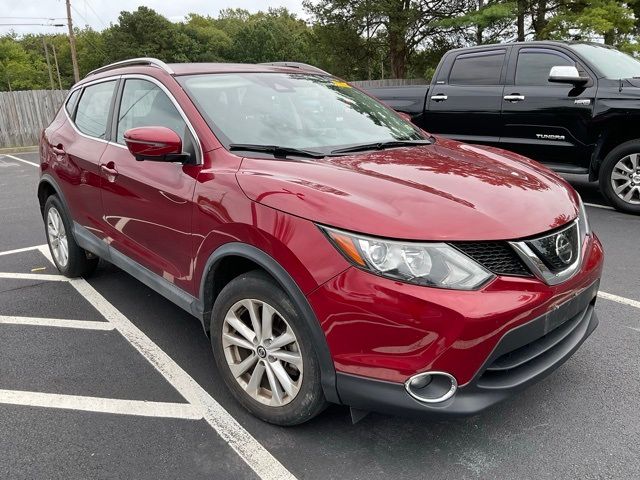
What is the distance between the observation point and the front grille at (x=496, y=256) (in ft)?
6.70

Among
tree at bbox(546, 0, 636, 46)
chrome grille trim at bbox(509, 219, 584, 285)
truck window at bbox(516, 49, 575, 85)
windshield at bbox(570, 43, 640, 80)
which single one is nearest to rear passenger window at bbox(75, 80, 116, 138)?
chrome grille trim at bbox(509, 219, 584, 285)

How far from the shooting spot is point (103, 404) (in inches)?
111

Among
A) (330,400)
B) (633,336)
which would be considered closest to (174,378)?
(330,400)

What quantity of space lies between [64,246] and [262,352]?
288 cm

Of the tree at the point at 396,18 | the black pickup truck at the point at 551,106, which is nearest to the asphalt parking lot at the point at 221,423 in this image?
the black pickup truck at the point at 551,106

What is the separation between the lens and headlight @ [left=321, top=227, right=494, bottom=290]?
1999 mm

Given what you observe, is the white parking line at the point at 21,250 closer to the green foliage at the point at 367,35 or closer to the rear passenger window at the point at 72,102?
the rear passenger window at the point at 72,102

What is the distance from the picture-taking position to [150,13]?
212 feet

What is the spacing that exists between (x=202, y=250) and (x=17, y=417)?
1.29m

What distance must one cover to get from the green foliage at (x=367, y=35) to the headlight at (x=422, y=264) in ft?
57.0

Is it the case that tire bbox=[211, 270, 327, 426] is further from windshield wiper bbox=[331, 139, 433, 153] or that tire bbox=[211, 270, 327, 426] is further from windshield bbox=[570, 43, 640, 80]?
windshield bbox=[570, 43, 640, 80]

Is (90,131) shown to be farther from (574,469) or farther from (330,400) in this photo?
(574,469)

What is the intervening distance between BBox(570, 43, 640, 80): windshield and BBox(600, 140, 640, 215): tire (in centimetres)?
86

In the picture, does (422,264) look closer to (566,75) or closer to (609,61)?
(566,75)
